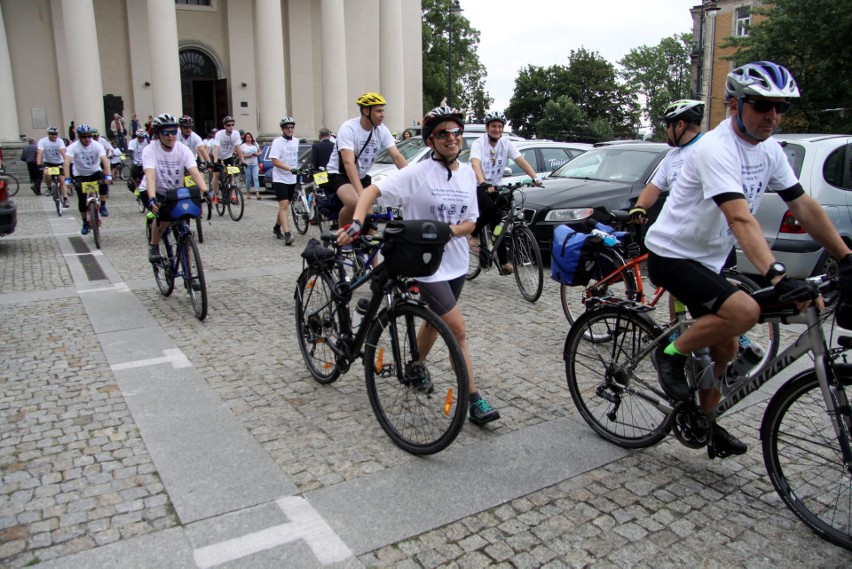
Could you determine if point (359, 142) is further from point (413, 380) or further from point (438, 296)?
point (413, 380)

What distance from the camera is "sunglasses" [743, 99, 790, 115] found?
321cm

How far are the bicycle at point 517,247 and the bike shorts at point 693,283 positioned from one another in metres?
3.93

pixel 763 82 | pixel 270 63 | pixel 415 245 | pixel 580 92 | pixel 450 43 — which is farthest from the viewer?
pixel 580 92

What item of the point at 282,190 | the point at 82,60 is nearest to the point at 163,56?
the point at 82,60

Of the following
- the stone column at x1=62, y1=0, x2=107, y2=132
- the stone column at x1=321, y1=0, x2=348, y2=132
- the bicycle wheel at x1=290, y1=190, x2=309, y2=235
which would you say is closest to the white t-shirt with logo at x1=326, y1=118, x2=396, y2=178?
the bicycle wheel at x1=290, y1=190, x2=309, y2=235

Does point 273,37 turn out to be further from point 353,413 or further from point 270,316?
point 353,413

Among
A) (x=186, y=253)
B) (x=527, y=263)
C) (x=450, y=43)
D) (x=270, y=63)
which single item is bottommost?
(x=527, y=263)

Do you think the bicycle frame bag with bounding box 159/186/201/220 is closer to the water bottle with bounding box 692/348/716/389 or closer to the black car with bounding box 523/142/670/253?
the black car with bounding box 523/142/670/253

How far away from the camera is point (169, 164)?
8.09 meters

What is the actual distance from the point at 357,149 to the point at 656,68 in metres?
90.3

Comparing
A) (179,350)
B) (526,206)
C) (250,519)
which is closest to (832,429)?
(250,519)

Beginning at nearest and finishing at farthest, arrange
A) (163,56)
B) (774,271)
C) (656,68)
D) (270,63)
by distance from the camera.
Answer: (774,271) < (163,56) < (270,63) < (656,68)

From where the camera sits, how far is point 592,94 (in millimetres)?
75250

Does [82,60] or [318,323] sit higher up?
[82,60]
